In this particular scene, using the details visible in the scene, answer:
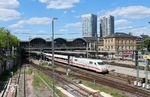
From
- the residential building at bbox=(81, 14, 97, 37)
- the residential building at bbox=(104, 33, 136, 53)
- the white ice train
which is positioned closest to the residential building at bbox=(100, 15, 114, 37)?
the residential building at bbox=(104, 33, 136, 53)

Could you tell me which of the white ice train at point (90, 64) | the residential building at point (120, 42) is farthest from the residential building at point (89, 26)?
the residential building at point (120, 42)

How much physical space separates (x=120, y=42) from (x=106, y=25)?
12.1 meters

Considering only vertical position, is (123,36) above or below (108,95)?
above

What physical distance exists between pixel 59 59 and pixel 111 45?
64.2 meters

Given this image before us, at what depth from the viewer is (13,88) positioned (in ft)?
170

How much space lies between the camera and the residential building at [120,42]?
587 feet

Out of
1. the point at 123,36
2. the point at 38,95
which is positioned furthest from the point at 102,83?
the point at 123,36

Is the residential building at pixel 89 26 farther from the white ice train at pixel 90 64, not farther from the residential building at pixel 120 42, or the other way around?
the residential building at pixel 120 42

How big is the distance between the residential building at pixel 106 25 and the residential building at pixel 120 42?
11.3 ft

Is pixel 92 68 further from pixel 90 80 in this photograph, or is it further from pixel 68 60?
pixel 68 60

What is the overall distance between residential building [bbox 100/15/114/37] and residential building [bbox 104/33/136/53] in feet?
11.3

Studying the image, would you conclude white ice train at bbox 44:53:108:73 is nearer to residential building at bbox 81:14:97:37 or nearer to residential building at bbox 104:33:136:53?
residential building at bbox 81:14:97:37

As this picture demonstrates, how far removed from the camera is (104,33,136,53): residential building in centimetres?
17900

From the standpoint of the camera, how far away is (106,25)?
17750 cm
